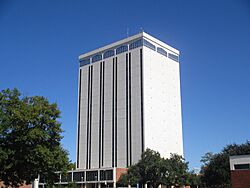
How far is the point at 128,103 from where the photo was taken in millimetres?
119500

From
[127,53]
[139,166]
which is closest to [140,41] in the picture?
[127,53]

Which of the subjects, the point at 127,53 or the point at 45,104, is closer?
the point at 45,104

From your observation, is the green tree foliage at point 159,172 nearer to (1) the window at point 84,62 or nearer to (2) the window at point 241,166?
(2) the window at point 241,166

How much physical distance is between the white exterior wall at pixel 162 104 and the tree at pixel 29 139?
7094cm

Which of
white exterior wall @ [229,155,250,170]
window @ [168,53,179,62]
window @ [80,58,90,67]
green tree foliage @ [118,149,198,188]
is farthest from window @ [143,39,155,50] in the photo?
white exterior wall @ [229,155,250,170]

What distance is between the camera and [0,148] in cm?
3978

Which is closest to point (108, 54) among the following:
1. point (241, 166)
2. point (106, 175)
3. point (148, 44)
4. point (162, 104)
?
point (148, 44)

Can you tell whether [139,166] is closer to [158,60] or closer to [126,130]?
[126,130]

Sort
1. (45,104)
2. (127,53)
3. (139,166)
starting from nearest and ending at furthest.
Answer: (45,104)
(139,166)
(127,53)

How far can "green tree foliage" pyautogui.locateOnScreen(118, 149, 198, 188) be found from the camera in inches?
3071

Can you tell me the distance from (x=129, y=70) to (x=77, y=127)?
30207mm

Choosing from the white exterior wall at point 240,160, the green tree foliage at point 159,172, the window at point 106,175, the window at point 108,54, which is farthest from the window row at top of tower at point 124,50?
the white exterior wall at point 240,160

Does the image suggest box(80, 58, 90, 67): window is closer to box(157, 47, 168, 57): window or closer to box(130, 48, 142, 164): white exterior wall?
box(130, 48, 142, 164): white exterior wall

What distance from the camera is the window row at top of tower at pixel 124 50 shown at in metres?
123
